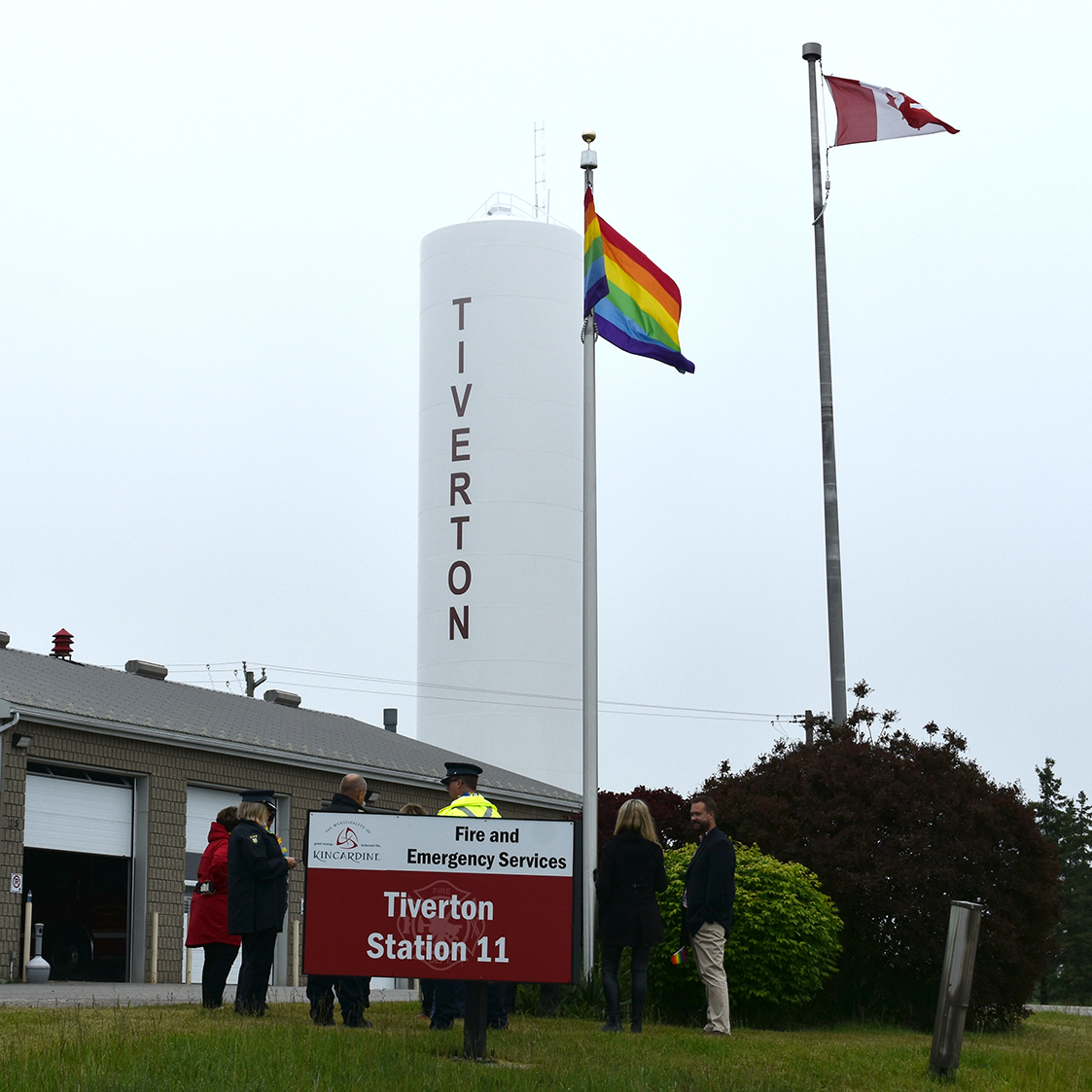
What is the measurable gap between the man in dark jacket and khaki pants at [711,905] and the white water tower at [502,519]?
32.0m

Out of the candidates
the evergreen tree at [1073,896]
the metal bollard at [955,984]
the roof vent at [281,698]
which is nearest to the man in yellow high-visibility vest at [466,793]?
the metal bollard at [955,984]

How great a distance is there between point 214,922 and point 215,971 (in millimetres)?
416

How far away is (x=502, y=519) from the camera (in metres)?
44.9

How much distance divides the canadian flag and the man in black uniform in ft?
47.0

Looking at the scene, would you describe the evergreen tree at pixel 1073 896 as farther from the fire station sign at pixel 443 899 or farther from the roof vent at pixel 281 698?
the fire station sign at pixel 443 899

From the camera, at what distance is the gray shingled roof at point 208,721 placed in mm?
23125

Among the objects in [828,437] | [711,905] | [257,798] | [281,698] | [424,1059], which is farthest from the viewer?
[281,698]

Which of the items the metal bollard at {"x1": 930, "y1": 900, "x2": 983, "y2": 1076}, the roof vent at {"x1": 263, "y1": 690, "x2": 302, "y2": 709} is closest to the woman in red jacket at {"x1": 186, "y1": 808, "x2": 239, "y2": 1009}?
the metal bollard at {"x1": 930, "y1": 900, "x2": 983, "y2": 1076}

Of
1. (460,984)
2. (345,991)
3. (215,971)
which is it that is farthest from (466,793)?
(215,971)

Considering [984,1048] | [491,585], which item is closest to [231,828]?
[984,1048]

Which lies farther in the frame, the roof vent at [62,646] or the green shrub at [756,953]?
the roof vent at [62,646]

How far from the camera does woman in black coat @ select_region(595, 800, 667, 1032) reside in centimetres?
1200

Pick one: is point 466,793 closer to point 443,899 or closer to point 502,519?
point 443,899

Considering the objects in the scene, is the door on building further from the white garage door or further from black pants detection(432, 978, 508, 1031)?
black pants detection(432, 978, 508, 1031)
